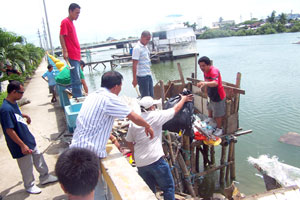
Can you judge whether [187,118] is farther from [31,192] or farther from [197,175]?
[31,192]

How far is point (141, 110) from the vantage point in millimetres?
3498

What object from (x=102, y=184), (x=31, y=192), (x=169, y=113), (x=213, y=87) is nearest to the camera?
(x=102, y=184)

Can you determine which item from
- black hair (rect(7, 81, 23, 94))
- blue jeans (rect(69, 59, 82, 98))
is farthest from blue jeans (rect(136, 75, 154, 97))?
A: black hair (rect(7, 81, 23, 94))

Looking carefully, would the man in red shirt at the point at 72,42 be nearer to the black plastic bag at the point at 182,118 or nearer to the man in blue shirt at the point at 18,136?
the man in blue shirt at the point at 18,136

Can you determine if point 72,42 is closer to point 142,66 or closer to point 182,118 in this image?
point 142,66

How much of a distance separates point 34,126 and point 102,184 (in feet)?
19.5

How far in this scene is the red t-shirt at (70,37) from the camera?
17.6ft

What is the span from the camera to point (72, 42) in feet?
18.5

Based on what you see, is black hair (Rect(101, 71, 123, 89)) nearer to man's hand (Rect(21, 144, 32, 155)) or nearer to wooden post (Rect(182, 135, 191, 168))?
man's hand (Rect(21, 144, 32, 155))

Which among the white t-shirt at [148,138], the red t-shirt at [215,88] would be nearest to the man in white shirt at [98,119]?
the white t-shirt at [148,138]

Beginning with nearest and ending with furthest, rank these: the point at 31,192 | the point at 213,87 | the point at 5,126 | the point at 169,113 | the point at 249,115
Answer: the point at 169,113 < the point at 5,126 < the point at 31,192 < the point at 213,87 < the point at 249,115

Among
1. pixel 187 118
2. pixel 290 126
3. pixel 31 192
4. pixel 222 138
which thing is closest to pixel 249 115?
pixel 290 126

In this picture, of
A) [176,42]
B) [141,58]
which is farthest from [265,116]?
[176,42]

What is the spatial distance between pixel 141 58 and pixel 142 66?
199mm
